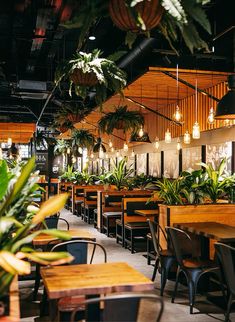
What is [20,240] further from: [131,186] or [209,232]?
[131,186]

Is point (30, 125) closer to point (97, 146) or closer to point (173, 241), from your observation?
point (97, 146)

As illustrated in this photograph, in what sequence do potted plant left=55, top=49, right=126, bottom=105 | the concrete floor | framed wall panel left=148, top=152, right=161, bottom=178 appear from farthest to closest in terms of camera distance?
framed wall panel left=148, top=152, right=161, bottom=178 → potted plant left=55, top=49, right=126, bottom=105 → the concrete floor

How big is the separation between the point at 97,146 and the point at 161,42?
26.4 feet

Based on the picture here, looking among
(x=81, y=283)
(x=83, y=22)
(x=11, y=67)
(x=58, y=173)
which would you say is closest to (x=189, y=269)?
(x=81, y=283)

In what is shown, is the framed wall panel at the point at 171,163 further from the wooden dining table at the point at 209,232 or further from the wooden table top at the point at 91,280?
the wooden table top at the point at 91,280

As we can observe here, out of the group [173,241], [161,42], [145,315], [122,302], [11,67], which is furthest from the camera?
[11,67]

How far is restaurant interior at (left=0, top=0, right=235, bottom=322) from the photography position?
8.34ft

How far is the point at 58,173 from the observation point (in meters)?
30.6

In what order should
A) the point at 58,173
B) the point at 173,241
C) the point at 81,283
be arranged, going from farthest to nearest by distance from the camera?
1. the point at 58,173
2. the point at 173,241
3. the point at 81,283

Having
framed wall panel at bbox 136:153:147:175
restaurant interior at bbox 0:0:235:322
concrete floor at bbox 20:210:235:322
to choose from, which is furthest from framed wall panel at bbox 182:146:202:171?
concrete floor at bbox 20:210:235:322

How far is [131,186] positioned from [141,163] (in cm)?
595

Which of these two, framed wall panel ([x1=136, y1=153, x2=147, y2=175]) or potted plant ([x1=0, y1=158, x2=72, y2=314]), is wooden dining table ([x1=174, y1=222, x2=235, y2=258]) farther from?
framed wall panel ([x1=136, y1=153, x2=147, y2=175])

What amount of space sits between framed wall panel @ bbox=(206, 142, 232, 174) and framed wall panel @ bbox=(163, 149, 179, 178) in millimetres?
2088

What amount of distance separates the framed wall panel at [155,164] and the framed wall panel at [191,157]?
2181 mm
